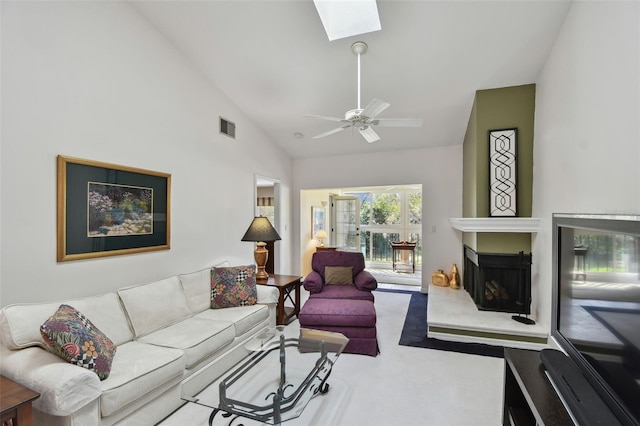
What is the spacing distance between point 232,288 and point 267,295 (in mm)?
397

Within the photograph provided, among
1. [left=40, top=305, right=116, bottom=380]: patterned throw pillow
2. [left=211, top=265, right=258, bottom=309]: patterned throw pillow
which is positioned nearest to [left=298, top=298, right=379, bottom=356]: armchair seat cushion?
[left=211, top=265, right=258, bottom=309]: patterned throw pillow

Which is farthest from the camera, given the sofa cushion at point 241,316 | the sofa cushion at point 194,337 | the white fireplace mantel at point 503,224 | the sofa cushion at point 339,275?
the sofa cushion at point 339,275

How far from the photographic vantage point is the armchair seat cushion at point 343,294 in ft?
11.6

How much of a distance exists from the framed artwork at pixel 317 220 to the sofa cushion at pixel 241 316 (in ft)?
11.2

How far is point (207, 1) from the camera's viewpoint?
2.58m

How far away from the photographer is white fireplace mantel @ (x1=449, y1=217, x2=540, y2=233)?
10.4 ft

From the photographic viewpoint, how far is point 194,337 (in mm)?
2318

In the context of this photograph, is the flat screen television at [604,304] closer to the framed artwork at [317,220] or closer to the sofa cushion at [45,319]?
the sofa cushion at [45,319]

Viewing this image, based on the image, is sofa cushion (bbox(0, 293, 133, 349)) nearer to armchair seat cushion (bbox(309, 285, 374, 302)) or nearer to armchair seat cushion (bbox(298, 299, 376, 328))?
armchair seat cushion (bbox(298, 299, 376, 328))

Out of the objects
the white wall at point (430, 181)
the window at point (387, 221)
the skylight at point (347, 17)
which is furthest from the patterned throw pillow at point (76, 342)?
the window at point (387, 221)

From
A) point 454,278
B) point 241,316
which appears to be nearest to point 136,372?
point 241,316

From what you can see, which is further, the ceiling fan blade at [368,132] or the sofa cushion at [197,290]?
the sofa cushion at [197,290]

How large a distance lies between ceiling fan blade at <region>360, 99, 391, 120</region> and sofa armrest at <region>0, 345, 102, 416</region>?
8.22 ft

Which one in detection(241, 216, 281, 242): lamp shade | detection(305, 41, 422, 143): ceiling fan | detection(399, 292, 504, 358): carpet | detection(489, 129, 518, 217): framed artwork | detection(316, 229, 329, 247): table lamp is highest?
detection(305, 41, 422, 143): ceiling fan
